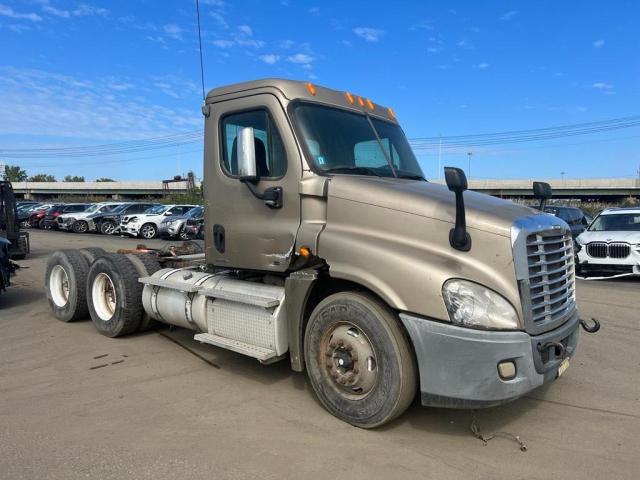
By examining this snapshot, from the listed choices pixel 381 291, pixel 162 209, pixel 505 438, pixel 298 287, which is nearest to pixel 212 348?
pixel 298 287

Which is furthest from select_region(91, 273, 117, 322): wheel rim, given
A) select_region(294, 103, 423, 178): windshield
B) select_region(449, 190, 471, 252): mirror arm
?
select_region(449, 190, 471, 252): mirror arm

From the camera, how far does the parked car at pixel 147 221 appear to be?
85.4 feet

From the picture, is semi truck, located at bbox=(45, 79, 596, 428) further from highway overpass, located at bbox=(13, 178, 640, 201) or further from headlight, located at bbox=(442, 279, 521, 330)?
highway overpass, located at bbox=(13, 178, 640, 201)

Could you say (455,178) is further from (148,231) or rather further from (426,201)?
(148,231)

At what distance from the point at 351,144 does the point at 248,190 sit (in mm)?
1053

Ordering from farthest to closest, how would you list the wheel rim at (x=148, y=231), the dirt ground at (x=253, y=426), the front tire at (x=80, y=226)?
the front tire at (x=80, y=226), the wheel rim at (x=148, y=231), the dirt ground at (x=253, y=426)

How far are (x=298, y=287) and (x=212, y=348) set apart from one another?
7.59 ft

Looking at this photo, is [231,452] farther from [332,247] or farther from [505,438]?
[505,438]

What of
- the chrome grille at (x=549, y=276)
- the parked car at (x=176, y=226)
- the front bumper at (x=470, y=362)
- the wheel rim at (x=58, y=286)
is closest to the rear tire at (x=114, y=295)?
the wheel rim at (x=58, y=286)

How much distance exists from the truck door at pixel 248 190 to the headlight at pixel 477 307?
1.52 m

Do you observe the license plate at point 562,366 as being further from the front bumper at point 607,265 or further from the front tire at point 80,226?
the front tire at point 80,226

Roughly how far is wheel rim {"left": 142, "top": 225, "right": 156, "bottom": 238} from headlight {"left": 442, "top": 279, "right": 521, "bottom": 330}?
24.4m

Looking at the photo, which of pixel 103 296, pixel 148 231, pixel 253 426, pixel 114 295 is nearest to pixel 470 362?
pixel 253 426

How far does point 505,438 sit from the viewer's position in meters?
3.78
